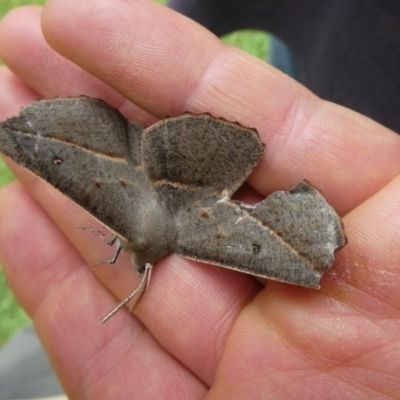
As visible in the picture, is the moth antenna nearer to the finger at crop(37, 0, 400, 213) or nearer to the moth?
the moth

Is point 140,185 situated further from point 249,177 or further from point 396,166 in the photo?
point 396,166

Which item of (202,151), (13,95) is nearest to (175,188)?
(202,151)

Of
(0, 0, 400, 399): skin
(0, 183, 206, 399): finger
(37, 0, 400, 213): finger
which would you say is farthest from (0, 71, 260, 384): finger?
(37, 0, 400, 213): finger

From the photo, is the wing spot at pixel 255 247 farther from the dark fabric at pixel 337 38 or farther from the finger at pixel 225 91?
the dark fabric at pixel 337 38

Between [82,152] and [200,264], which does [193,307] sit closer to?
Answer: [200,264]

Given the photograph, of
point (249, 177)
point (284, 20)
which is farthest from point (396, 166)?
point (284, 20)
